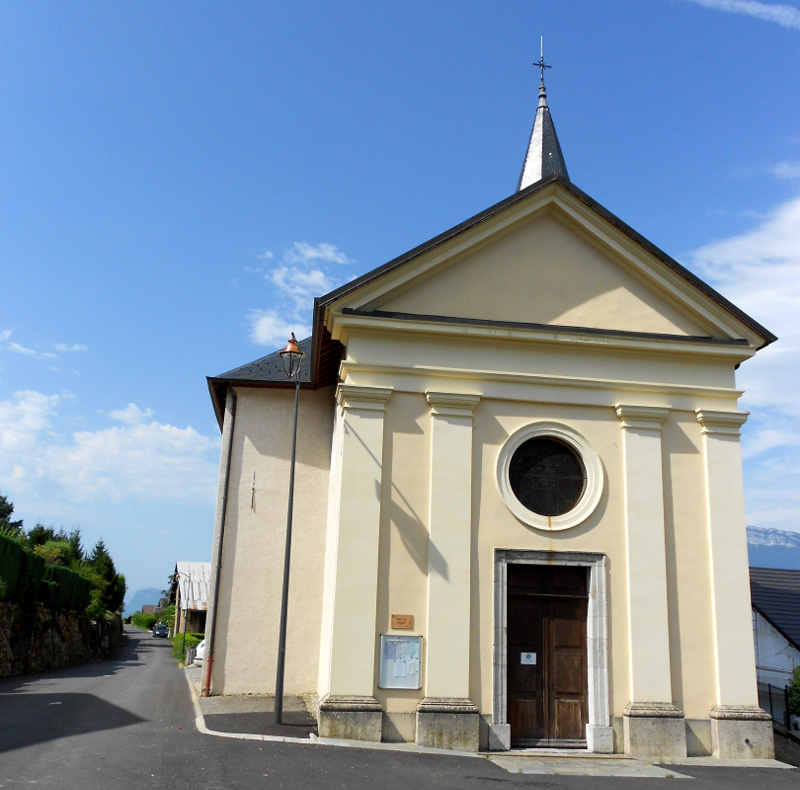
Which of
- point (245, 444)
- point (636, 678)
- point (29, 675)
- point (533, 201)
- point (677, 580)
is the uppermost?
point (533, 201)

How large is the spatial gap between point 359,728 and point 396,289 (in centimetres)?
657

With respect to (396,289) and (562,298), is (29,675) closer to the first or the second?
(396,289)

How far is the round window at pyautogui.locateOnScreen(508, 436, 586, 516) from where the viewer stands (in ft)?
39.2

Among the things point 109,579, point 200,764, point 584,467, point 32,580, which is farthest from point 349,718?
point 109,579

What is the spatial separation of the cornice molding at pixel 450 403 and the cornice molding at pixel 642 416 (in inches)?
97.1

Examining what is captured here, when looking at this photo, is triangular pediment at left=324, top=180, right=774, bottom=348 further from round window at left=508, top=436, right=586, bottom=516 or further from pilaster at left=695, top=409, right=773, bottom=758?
round window at left=508, top=436, right=586, bottom=516

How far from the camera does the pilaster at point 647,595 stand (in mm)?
10945

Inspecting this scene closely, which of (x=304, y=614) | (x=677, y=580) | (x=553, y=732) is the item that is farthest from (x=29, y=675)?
(x=677, y=580)

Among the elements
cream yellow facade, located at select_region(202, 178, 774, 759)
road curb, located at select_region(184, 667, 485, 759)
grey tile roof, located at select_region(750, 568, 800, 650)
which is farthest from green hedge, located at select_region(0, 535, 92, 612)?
grey tile roof, located at select_region(750, 568, 800, 650)

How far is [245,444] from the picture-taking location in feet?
52.2

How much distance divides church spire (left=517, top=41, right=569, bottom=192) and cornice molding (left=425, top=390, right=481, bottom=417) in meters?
8.93

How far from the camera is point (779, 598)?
18.5 metres

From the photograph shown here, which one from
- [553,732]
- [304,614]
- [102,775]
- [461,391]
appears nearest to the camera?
[102,775]

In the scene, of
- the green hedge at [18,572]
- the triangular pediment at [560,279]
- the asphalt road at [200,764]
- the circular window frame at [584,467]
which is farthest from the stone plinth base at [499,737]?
the green hedge at [18,572]
